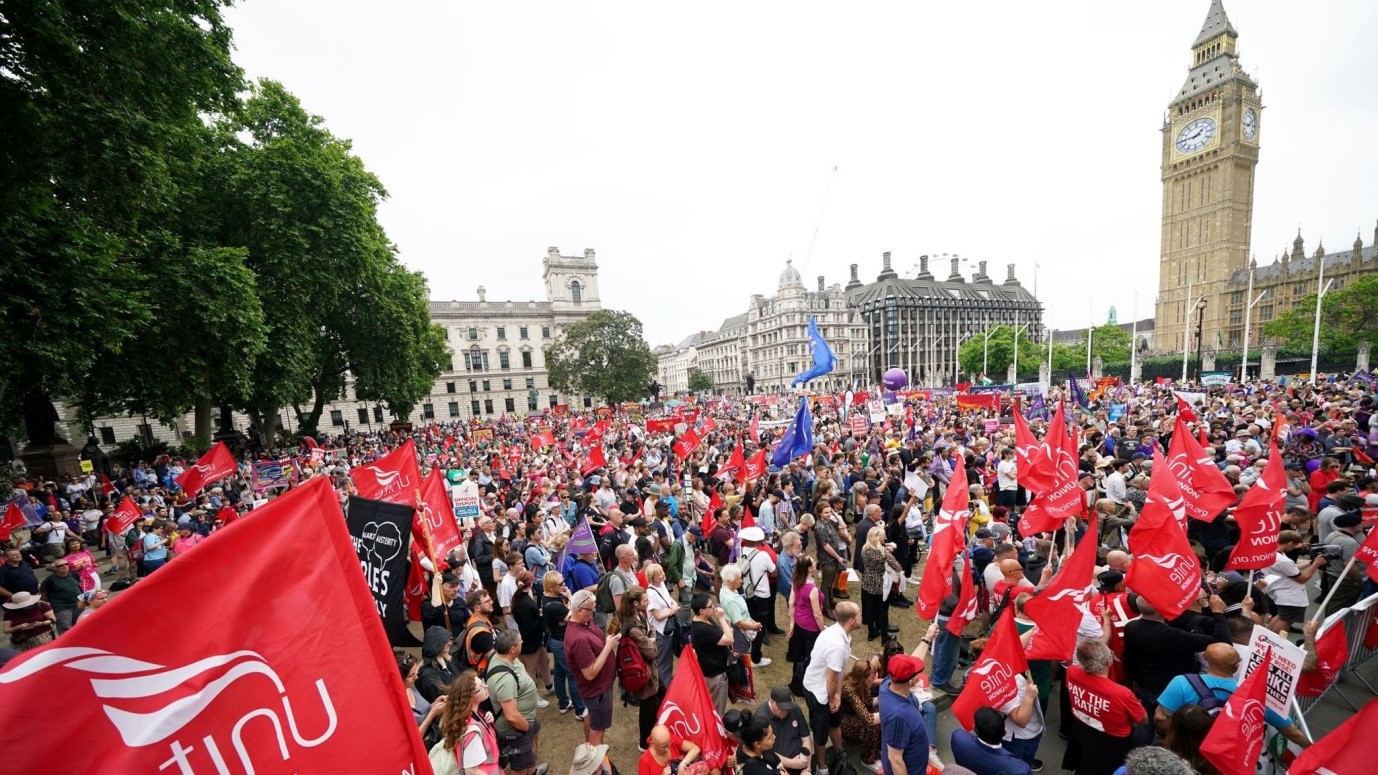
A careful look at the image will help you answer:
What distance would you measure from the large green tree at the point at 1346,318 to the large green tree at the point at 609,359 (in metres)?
55.3

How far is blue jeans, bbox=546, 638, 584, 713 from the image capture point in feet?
19.1

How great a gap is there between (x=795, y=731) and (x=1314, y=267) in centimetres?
9468

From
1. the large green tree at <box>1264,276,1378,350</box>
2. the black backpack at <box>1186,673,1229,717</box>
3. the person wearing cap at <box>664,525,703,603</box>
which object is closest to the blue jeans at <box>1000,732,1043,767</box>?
the black backpack at <box>1186,673,1229,717</box>

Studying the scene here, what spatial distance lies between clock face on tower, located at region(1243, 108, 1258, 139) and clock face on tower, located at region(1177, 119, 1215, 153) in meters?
3.65

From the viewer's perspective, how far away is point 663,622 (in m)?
5.42

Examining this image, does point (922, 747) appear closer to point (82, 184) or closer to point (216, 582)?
point (216, 582)

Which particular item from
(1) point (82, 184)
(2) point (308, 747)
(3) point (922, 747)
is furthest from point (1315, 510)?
(1) point (82, 184)

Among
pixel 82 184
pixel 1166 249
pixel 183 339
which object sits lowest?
pixel 183 339

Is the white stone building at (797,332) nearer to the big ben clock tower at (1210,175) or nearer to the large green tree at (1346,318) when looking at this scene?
the big ben clock tower at (1210,175)

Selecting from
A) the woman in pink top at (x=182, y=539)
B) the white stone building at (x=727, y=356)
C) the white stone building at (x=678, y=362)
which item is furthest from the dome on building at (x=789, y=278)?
the woman in pink top at (x=182, y=539)

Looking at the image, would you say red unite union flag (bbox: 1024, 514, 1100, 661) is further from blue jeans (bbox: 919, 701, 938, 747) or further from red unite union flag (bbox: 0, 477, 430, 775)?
red unite union flag (bbox: 0, 477, 430, 775)

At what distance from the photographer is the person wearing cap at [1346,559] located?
543cm

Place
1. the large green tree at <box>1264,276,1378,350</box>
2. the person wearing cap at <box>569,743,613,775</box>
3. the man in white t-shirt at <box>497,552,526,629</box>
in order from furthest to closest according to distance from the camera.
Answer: the large green tree at <box>1264,276,1378,350</box>, the man in white t-shirt at <box>497,552,526,629</box>, the person wearing cap at <box>569,743,613,775</box>

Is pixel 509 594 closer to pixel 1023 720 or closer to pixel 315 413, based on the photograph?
pixel 1023 720
